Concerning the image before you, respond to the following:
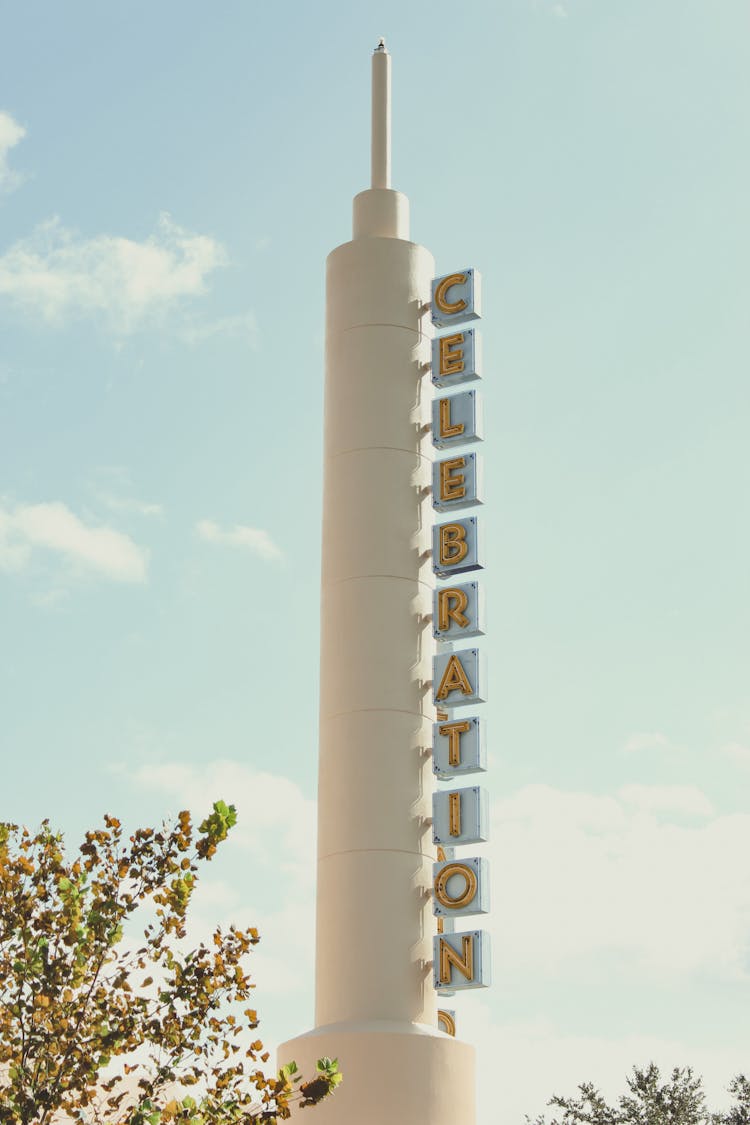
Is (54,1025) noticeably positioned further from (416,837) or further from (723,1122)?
(723,1122)

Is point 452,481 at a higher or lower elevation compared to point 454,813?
higher

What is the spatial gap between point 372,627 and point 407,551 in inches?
74.9

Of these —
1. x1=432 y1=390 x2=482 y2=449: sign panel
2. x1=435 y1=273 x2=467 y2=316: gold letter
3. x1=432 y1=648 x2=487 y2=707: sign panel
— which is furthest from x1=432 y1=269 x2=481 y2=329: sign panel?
x1=432 y1=648 x2=487 y2=707: sign panel

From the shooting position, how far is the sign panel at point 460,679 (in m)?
33.5

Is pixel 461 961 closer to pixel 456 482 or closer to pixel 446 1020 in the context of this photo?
pixel 446 1020

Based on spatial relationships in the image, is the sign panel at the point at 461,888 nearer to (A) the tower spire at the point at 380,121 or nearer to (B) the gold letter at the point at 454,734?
(B) the gold letter at the point at 454,734

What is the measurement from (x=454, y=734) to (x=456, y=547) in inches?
161

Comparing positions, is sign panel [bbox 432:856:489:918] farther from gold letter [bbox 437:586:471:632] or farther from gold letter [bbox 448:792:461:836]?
gold letter [bbox 437:586:471:632]

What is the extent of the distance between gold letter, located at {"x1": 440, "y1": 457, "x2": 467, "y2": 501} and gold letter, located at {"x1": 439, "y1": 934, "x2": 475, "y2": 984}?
9.32 metres

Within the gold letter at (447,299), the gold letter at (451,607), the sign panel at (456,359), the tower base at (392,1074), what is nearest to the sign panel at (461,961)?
the tower base at (392,1074)

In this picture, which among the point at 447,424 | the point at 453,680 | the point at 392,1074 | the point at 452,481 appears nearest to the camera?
the point at 392,1074

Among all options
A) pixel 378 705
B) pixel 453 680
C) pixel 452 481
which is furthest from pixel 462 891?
pixel 452 481

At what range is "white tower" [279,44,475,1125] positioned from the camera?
30969mm

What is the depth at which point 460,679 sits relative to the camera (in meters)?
33.7
